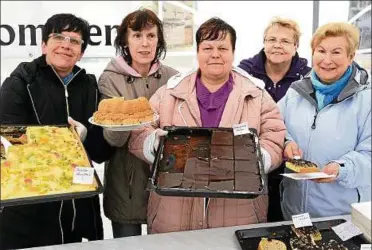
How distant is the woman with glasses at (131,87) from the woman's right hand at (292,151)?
61 centimetres

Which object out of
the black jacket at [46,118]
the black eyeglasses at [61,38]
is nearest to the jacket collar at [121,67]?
the black jacket at [46,118]

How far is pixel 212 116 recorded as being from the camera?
1720mm

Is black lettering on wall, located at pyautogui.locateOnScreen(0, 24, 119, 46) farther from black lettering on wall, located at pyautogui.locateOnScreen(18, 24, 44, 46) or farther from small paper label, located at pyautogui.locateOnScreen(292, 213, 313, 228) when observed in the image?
small paper label, located at pyautogui.locateOnScreen(292, 213, 313, 228)

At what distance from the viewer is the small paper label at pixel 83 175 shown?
1.34 m

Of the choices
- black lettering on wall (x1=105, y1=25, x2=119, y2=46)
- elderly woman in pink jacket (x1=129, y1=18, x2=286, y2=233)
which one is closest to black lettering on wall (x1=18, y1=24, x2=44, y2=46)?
black lettering on wall (x1=105, y1=25, x2=119, y2=46)

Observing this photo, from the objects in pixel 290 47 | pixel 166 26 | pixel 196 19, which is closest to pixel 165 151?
pixel 290 47

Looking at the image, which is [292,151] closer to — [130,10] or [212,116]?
[212,116]

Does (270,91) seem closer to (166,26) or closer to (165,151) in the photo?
(165,151)

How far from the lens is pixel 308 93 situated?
179cm

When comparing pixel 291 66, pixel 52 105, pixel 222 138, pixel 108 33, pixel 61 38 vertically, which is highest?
pixel 108 33

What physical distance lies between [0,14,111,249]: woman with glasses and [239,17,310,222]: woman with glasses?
0.88m

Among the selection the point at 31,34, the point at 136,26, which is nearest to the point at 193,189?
the point at 136,26

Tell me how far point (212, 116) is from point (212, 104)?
49mm

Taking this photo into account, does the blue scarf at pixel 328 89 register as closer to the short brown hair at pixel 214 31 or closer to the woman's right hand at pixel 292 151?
the woman's right hand at pixel 292 151
